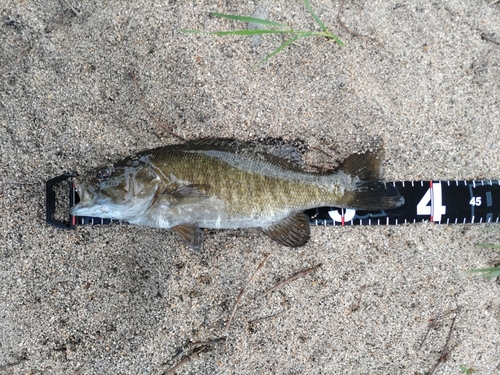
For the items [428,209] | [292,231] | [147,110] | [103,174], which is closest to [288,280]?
[292,231]

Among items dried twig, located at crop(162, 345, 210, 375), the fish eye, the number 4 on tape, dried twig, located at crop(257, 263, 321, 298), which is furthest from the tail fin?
the fish eye

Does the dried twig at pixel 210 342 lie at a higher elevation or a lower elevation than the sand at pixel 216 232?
lower

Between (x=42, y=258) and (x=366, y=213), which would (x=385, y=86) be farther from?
(x=42, y=258)

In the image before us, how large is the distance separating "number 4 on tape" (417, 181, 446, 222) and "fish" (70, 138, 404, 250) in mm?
374

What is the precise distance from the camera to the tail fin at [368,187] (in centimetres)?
312

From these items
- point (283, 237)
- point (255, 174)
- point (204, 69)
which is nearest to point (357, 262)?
point (283, 237)

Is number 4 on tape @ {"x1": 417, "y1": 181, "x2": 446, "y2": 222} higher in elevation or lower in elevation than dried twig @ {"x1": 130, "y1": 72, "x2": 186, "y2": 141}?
lower

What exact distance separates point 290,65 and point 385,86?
0.86 meters

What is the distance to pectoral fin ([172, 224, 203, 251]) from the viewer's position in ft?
10.00

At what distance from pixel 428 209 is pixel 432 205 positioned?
51 mm

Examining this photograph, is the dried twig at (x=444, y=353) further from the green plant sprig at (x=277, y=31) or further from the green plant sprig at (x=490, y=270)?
the green plant sprig at (x=277, y=31)

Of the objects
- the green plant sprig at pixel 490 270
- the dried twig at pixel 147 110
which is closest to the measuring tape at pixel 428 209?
the green plant sprig at pixel 490 270

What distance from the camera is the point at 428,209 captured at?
132 inches

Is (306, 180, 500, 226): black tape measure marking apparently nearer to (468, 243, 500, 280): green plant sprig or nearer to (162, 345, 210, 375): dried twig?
(468, 243, 500, 280): green plant sprig
